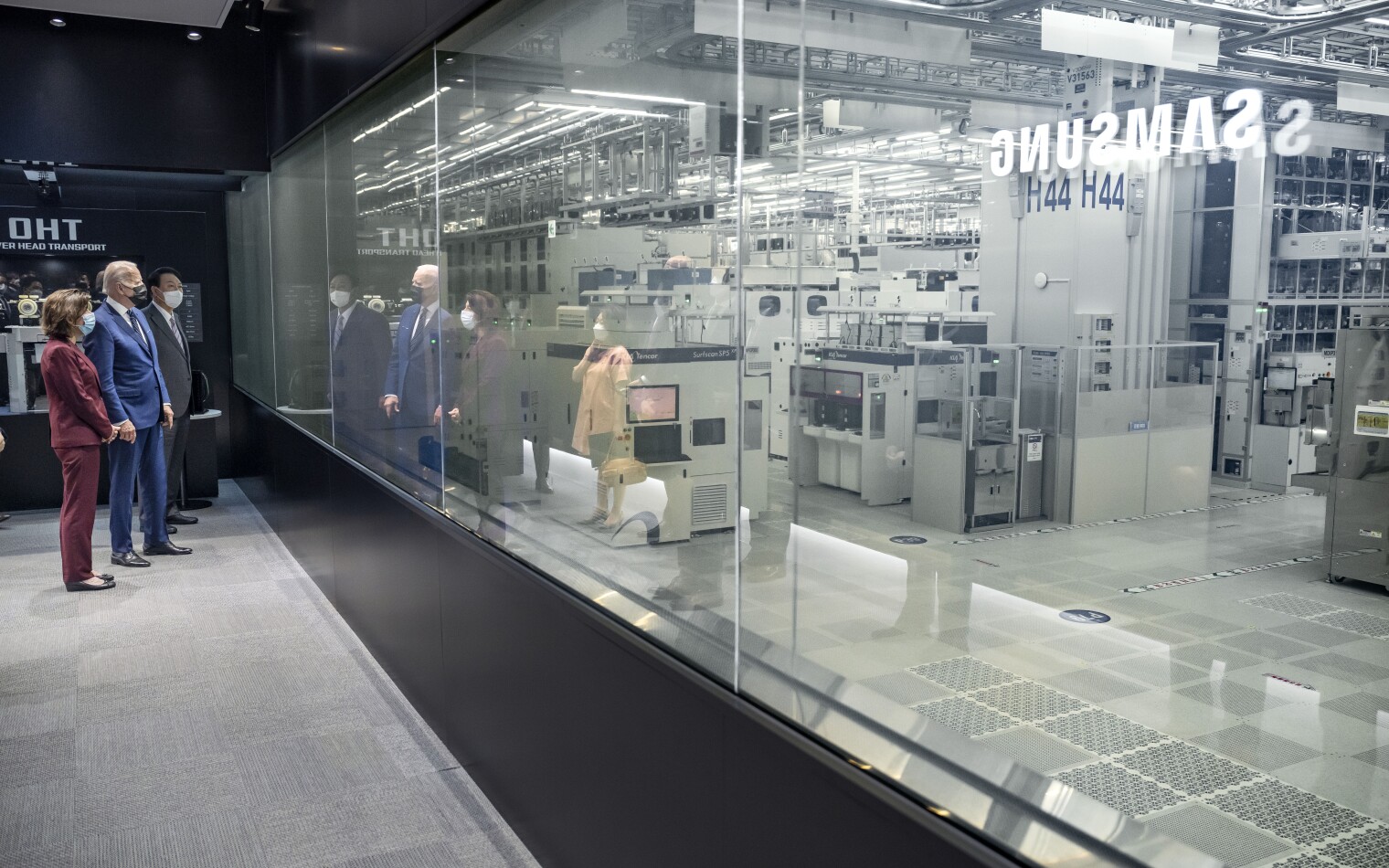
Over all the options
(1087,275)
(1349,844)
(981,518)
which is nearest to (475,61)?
(1349,844)

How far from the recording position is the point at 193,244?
28.1 ft

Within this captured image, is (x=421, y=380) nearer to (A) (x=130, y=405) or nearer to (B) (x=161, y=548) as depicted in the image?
(A) (x=130, y=405)

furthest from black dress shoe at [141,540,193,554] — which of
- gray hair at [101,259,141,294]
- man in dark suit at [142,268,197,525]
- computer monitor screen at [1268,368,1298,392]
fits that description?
computer monitor screen at [1268,368,1298,392]

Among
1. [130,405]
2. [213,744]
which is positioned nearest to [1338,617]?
[213,744]

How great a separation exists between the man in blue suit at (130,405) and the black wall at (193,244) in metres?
2.03

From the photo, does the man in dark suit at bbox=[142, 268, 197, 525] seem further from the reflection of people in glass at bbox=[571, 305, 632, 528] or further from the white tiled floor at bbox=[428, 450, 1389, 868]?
the reflection of people in glass at bbox=[571, 305, 632, 528]

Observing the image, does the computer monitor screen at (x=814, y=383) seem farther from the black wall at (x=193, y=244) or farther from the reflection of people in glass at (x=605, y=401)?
the reflection of people in glass at (x=605, y=401)

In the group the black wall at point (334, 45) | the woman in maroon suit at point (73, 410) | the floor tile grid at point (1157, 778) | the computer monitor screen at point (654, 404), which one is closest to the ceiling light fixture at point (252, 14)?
the black wall at point (334, 45)

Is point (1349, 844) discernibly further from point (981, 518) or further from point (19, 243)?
point (19, 243)

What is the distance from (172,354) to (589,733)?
17.5ft

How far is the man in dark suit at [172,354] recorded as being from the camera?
6699 millimetres

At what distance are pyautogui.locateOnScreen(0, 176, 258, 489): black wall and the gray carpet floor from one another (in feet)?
10.1

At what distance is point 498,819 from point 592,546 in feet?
3.14

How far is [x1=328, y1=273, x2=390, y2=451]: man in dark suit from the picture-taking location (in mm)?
4688
